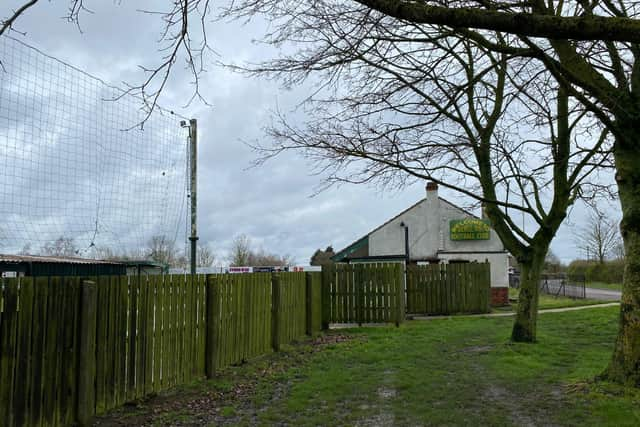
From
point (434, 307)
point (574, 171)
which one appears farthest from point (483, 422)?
point (434, 307)

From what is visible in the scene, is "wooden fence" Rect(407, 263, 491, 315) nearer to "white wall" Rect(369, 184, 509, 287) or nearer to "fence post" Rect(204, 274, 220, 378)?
"white wall" Rect(369, 184, 509, 287)

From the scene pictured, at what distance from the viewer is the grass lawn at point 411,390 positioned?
607 centimetres

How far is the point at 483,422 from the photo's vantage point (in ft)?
19.1

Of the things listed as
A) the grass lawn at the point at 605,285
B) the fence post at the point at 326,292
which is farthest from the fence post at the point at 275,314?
the grass lawn at the point at 605,285

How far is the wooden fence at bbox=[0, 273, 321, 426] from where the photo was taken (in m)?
5.08

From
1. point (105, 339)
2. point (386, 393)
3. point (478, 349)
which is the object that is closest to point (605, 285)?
point (478, 349)

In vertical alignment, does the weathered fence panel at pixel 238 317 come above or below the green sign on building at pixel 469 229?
below

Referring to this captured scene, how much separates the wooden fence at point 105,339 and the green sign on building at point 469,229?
1770 cm

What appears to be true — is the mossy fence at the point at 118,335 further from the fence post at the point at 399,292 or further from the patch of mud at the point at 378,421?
the fence post at the point at 399,292

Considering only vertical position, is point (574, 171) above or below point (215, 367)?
above

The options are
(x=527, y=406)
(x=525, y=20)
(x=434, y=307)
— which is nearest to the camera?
(x=525, y=20)

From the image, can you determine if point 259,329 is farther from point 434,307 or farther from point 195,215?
point 434,307

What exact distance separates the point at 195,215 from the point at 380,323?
7742 mm

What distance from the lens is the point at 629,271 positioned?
7.15 meters
